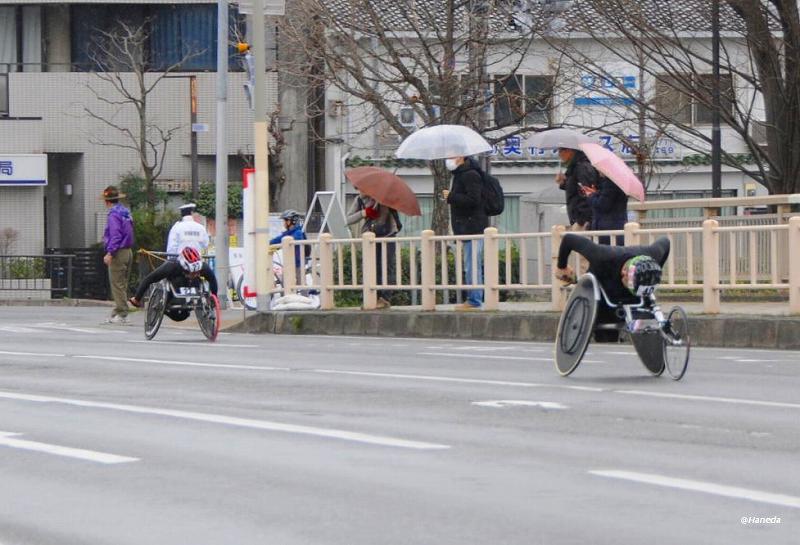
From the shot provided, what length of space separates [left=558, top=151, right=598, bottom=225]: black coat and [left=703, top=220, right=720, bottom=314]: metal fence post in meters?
1.42

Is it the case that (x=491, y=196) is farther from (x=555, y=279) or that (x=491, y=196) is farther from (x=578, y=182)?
(x=578, y=182)

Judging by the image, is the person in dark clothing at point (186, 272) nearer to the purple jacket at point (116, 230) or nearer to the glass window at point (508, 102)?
the purple jacket at point (116, 230)

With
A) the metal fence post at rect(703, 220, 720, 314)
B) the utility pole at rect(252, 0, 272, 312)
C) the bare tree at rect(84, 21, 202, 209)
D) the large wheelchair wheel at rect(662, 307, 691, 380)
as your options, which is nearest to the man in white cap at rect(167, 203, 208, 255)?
the utility pole at rect(252, 0, 272, 312)

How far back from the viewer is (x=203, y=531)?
21.7 ft

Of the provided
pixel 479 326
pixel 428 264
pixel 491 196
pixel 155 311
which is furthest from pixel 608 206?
pixel 155 311

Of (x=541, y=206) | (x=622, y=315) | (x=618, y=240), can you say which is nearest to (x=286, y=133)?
(x=541, y=206)

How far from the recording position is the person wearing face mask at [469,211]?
1947 centimetres

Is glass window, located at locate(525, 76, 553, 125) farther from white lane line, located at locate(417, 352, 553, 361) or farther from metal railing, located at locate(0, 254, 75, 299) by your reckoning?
white lane line, located at locate(417, 352, 553, 361)

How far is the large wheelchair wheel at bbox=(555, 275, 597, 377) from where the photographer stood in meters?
12.4

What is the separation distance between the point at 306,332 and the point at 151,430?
11598mm

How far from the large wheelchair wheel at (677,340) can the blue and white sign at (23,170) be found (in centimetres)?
3178

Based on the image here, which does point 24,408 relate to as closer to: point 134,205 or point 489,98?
point 489,98

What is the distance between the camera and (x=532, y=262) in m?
19.3

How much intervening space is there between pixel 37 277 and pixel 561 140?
72.9ft
